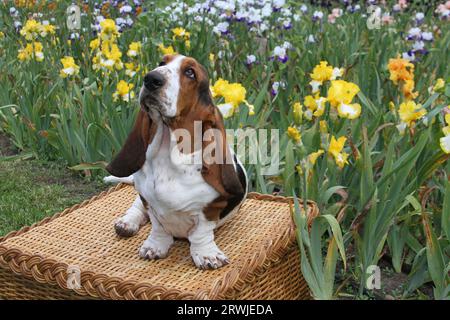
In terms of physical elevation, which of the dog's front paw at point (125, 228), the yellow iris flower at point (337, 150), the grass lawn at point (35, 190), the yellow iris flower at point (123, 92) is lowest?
the grass lawn at point (35, 190)

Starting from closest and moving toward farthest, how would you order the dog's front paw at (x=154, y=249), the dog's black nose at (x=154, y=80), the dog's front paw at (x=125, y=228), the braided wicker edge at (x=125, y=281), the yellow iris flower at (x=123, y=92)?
the dog's black nose at (x=154, y=80), the braided wicker edge at (x=125, y=281), the dog's front paw at (x=154, y=249), the dog's front paw at (x=125, y=228), the yellow iris flower at (x=123, y=92)

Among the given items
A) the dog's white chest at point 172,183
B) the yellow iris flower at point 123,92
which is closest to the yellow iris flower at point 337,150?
the dog's white chest at point 172,183

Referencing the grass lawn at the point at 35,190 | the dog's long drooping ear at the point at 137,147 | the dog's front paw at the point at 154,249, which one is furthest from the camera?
the grass lawn at the point at 35,190

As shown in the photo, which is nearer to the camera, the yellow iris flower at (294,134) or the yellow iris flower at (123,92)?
the yellow iris flower at (294,134)

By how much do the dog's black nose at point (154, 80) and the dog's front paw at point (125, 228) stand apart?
679 millimetres

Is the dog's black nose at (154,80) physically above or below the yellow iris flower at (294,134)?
above

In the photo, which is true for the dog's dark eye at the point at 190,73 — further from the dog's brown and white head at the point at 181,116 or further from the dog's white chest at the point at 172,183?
the dog's white chest at the point at 172,183

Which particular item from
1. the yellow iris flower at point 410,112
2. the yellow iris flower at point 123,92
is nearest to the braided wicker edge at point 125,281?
the yellow iris flower at point 410,112

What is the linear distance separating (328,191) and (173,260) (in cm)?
61

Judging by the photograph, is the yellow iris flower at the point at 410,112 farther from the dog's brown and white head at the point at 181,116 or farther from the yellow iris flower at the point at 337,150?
the dog's brown and white head at the point at 181,116

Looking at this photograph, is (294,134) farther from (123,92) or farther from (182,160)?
(123,92)

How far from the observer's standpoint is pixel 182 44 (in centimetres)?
390

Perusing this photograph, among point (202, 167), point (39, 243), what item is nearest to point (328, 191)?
point (202, 167)

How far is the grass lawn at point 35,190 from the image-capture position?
2.94 m
